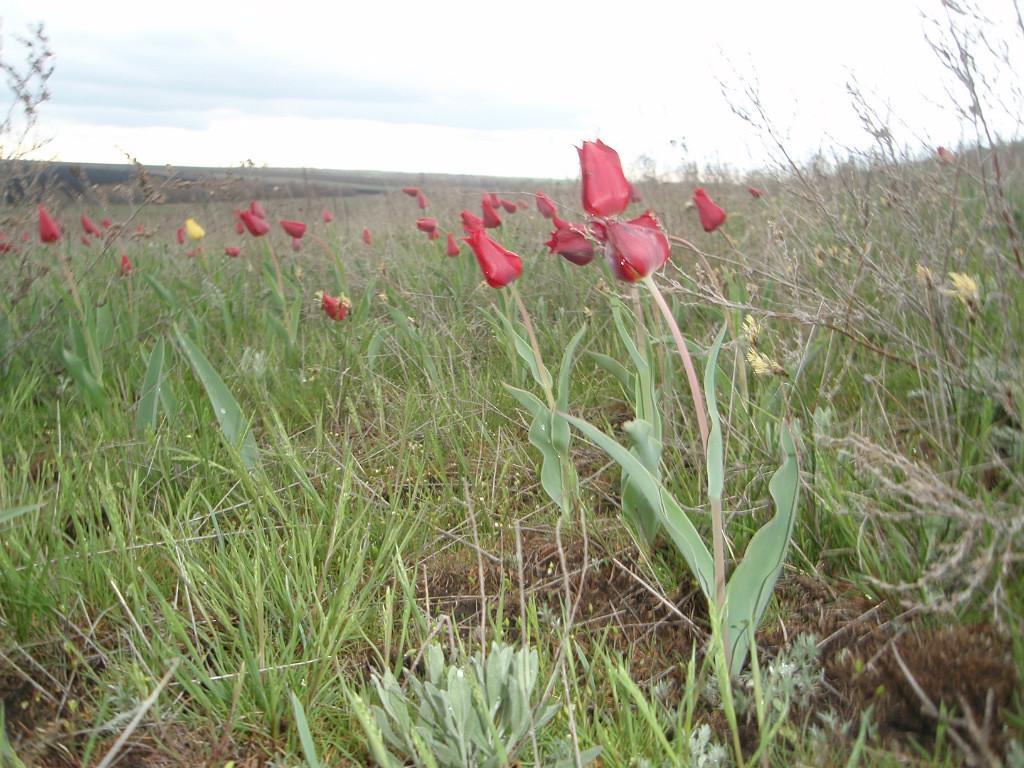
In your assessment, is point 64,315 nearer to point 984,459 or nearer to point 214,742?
point 214,742

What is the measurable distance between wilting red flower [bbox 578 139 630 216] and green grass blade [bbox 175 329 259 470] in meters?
1.14

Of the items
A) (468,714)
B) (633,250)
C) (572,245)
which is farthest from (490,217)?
(468,714)

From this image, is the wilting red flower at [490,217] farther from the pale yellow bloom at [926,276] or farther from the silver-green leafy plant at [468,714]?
the silver-green leafy plant at [468,714]

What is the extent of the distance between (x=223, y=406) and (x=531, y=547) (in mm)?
964

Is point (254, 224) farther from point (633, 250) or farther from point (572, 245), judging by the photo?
point (633, 250)

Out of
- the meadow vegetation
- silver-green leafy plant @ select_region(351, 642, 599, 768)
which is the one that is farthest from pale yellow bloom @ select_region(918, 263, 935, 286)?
silver-green leafy plant @ select_region(351, 642, 599, 768)

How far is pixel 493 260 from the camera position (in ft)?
6.12

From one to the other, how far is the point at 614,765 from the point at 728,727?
0.72 feet

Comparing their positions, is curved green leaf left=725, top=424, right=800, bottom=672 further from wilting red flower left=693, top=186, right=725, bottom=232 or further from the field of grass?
wilting red flower left=693, top=186, right=725, bottom=232

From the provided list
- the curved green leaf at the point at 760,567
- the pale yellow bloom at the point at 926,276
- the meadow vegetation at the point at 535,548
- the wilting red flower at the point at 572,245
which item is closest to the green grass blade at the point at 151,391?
the meadow vegetation at the point at 535,548

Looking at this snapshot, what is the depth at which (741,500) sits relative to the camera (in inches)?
65.5

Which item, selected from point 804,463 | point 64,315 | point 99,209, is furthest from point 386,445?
point 99,209

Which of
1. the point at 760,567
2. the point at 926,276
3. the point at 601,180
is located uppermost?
the point at 601,180

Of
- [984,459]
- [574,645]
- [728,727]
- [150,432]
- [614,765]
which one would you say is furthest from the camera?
[150,432]
